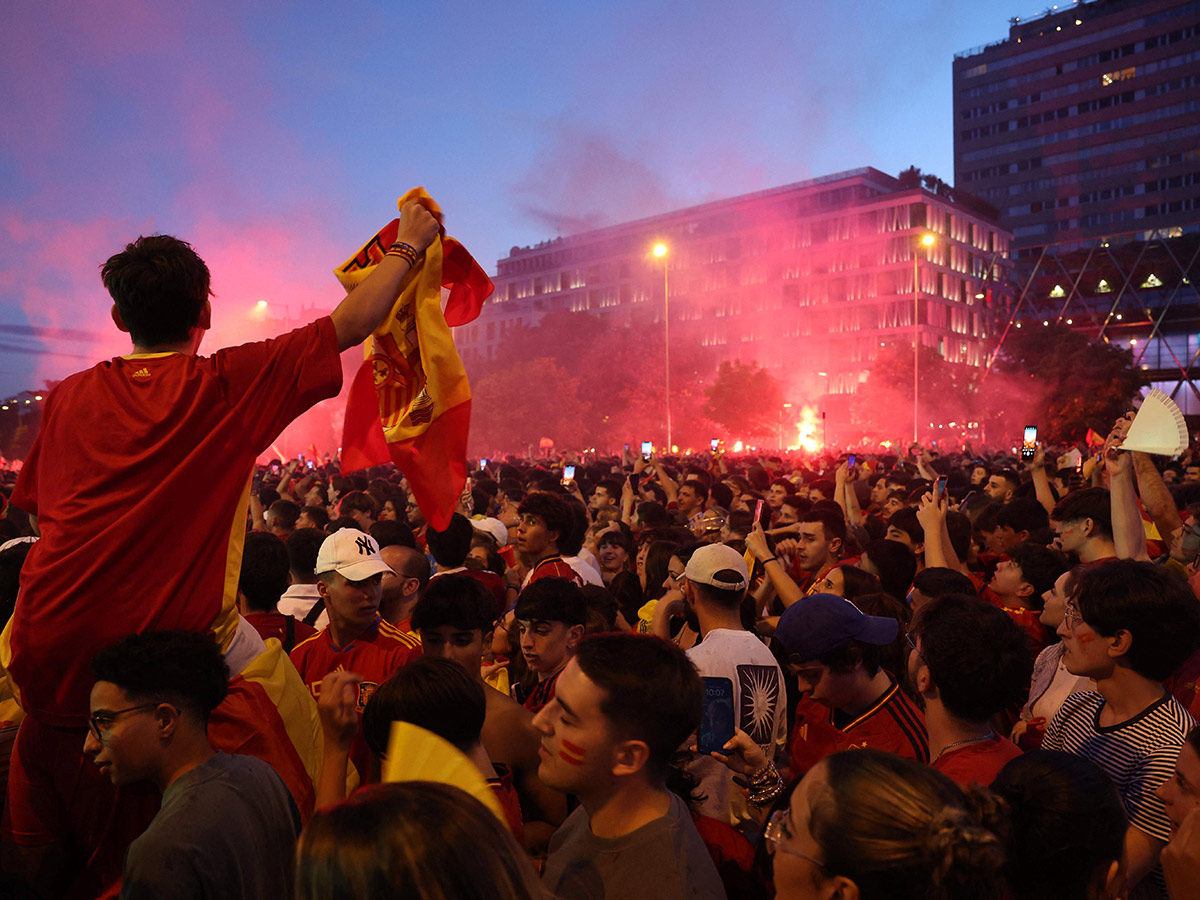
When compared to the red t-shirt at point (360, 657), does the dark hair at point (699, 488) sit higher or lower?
higher

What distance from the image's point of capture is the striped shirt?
3.11m

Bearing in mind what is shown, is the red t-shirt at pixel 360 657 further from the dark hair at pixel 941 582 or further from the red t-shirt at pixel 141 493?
the dark hair at pixel 941 582

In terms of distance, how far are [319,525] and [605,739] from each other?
7217 millimetres

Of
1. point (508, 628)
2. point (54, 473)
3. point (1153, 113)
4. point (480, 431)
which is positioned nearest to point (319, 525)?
point (508, 628)

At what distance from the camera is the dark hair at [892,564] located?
22.5 ft

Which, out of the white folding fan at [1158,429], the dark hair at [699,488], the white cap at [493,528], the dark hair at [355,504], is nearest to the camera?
the white folding fan at [1158,429]

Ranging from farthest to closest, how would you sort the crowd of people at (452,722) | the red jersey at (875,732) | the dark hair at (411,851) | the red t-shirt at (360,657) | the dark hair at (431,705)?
1. the red t-shirt at (360,657)
2. the red jersey at (875,732)
3. the dark hair at (431,705)
4. the crowd of people at (452,722)
5. the dark hair at (411,851)

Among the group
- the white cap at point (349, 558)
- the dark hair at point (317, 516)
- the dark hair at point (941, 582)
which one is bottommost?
the dark hair at point (941, 582)

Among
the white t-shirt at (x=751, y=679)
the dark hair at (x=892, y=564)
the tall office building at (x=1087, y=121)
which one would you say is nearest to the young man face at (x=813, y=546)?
the dark hair at (x=892, y=564)

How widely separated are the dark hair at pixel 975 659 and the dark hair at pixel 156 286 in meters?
2.85

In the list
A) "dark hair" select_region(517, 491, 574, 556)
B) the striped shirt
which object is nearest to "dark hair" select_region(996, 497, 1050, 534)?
"dark hair" select_region(517, 491, 574, 556)

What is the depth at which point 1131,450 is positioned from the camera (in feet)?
19.5

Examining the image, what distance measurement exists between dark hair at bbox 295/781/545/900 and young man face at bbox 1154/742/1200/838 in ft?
6.49

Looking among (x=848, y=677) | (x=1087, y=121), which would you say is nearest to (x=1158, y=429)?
(x=848, y=677)
